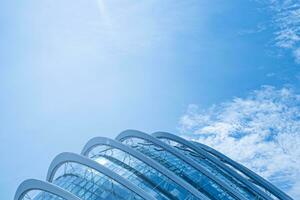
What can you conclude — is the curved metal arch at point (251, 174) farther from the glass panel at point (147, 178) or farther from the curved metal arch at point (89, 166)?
the curved metal arch at point (89, 166)

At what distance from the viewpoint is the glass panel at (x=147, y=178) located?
109 feet

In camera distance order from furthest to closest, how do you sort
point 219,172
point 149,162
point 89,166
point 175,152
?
point 219,172, point 175,152, point 149,162, point 89,166

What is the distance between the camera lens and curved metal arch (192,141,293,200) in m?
41.3

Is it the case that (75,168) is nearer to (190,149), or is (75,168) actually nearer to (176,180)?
(176,180)

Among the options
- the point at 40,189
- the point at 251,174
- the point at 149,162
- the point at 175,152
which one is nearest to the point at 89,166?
the point at 40,189

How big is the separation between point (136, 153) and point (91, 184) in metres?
3.94

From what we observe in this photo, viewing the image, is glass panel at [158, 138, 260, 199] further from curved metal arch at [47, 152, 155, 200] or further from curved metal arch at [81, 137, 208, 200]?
curved metal arch at [47, 152, 155, 200]

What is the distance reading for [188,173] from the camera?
3803 cm

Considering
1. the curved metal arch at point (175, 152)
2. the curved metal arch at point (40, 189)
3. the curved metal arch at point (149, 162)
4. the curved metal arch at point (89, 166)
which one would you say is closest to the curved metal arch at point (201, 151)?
the curved metal arch at point (175, 152)

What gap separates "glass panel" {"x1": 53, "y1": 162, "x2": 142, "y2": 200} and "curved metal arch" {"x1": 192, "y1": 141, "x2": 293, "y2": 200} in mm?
14889

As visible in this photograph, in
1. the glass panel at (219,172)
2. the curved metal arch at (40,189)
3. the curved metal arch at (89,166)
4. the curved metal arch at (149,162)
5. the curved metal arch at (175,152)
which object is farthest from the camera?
the glass panel at (219,172)

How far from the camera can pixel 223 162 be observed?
45.1 m

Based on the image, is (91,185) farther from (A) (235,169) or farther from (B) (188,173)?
(A) (235,169)

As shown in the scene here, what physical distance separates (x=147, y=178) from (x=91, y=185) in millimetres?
4609
